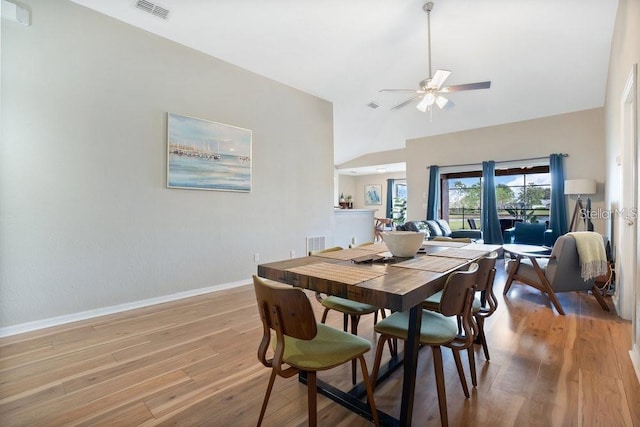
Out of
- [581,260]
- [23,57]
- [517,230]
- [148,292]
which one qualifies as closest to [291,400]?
[148,292]

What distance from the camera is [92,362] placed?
2.08m

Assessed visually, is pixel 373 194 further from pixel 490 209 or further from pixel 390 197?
pixel 490 209

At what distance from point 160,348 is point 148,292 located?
1.20 meters

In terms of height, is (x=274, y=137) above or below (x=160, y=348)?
above

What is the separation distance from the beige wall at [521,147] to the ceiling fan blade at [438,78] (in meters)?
3.75

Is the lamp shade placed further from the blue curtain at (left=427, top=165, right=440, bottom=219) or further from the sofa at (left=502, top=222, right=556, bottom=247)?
the blue curtain at (left=427, top=165, right=440, bottom=219)

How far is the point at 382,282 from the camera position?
1.31 metres

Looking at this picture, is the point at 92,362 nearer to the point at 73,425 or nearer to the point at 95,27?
the point at 73,425

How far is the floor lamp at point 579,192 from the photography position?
5.00m

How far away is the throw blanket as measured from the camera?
2.98 meters

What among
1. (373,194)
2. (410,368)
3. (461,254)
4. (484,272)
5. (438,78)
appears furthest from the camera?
(373,194)

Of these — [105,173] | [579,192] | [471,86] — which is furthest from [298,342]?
[579,192]

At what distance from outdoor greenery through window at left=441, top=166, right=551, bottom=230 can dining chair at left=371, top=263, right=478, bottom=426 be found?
614 cm

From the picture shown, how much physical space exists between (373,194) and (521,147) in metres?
5.99
